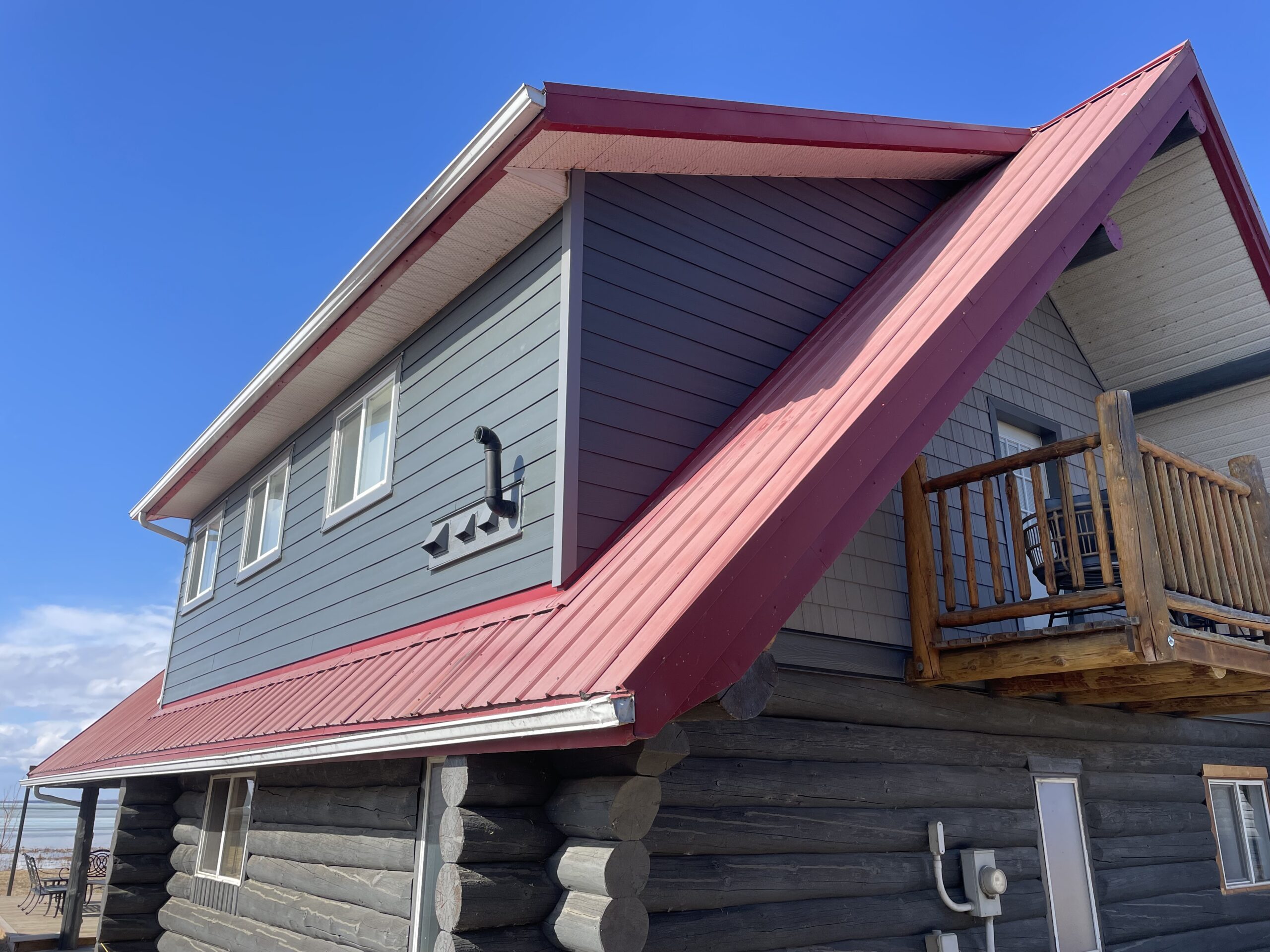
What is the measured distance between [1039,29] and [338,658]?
597 inches

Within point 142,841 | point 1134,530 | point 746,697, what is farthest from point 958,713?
point 142,841

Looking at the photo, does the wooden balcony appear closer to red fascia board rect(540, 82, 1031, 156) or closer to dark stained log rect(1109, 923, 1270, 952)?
dark stained log rect(1109, 923, 1270, 952)

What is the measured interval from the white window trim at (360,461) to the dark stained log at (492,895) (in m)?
3.82

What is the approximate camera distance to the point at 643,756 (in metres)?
4.20

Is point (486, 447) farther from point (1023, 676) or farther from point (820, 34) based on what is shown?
point (820, 34)

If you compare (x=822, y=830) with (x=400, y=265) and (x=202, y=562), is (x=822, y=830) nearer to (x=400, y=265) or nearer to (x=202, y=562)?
(x=400, y=265)

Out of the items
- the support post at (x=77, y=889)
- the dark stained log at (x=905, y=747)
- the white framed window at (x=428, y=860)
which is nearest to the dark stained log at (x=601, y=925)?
the white framed window at (x=428, y=860)

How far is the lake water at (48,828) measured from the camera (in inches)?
1460

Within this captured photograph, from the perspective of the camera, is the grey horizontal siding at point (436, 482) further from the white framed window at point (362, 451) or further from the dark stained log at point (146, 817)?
the dark stained log at point (146, 817)

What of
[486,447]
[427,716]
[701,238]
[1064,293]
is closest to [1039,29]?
[1064,293]

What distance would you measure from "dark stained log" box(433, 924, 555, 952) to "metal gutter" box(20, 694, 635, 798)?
86 centimetres

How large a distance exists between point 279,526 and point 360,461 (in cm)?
215

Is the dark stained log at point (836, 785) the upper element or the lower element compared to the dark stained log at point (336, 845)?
upper

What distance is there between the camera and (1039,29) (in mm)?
15547
